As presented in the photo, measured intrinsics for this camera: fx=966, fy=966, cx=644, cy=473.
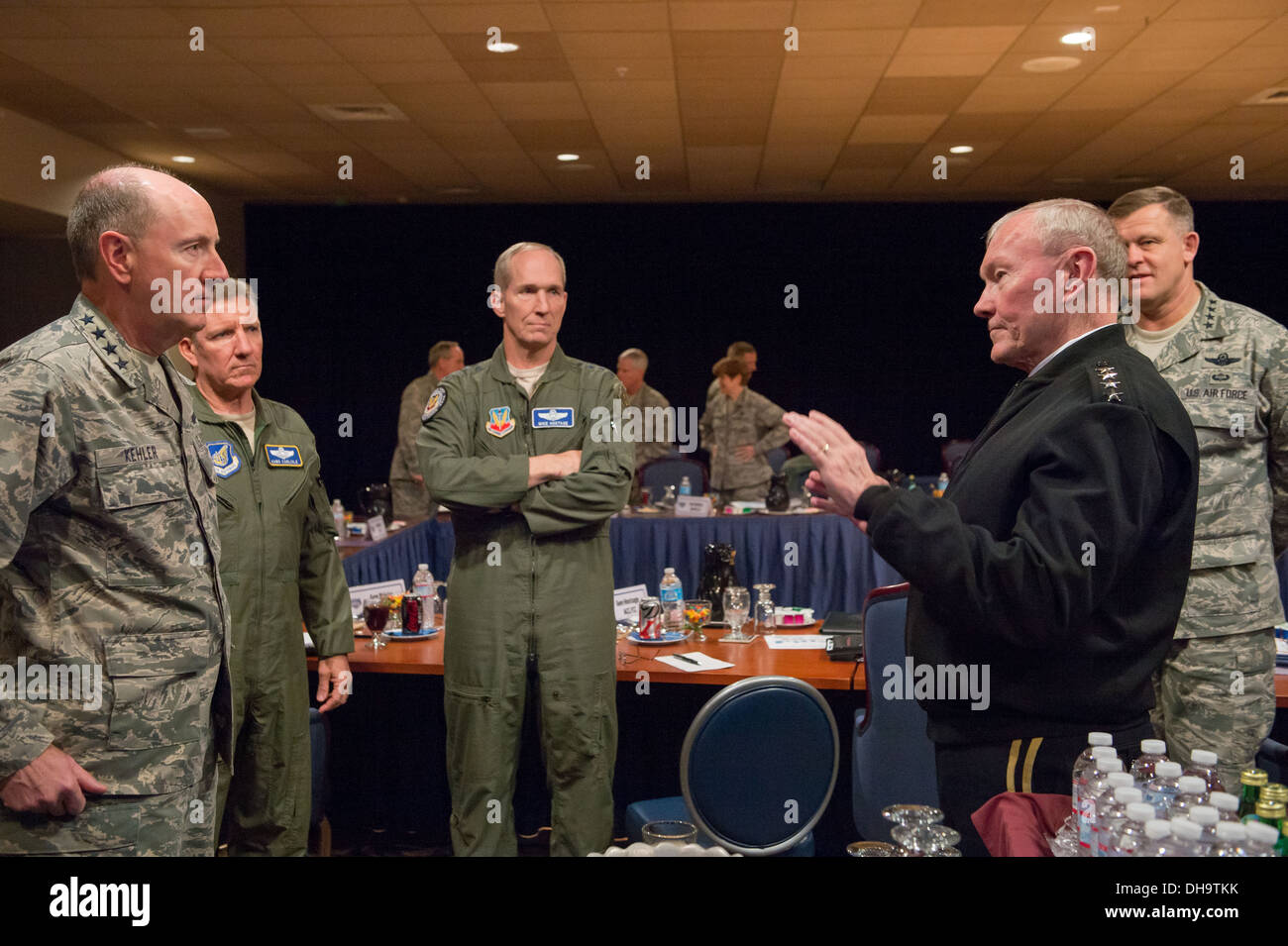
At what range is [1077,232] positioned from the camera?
1.59 meters

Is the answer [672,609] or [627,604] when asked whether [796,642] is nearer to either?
[672,609]

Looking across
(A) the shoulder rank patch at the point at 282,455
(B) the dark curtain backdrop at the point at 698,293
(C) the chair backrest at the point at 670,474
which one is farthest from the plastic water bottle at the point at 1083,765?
(B) the dark curtain backdrop at the point at 698,293

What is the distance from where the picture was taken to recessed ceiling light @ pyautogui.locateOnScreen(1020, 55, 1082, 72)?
18.4 ft

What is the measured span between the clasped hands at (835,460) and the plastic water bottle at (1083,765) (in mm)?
450

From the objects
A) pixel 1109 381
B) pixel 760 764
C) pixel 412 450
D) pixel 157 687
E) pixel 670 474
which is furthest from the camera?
pixel 412 450

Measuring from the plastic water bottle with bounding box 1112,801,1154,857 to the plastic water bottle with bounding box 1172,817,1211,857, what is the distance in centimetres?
3

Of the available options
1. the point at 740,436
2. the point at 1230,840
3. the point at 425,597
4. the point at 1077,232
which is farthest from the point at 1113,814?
the point at 740,436

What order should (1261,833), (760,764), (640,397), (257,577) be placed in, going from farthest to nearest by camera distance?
(640,397)
(257,577)
(760,764)
(1261,833)

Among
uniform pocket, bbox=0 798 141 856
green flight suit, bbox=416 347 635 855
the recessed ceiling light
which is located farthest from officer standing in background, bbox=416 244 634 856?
the recessed ceiling light

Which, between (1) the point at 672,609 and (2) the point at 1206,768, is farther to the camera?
(1) the point at 672,609

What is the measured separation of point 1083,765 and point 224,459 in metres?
2.06
